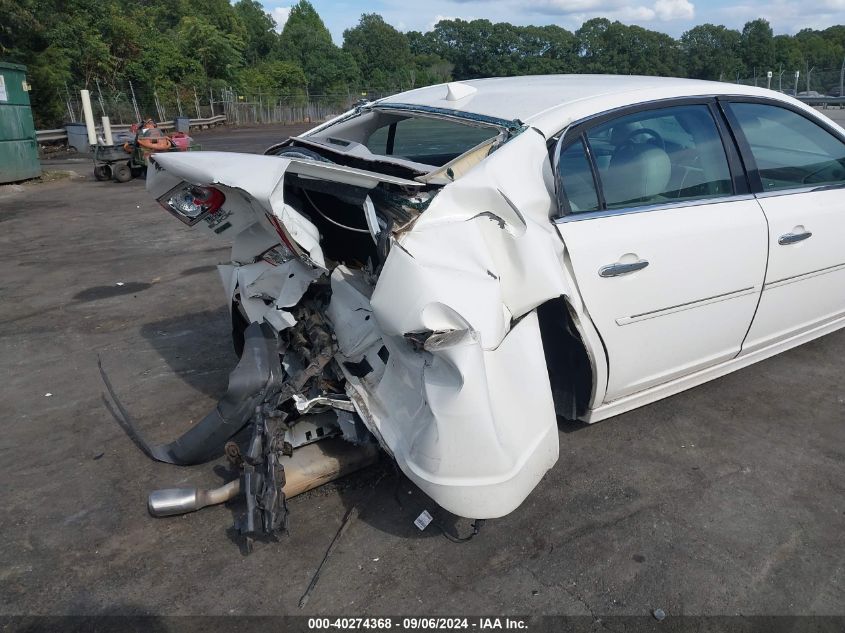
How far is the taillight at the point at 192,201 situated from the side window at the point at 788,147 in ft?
8.44

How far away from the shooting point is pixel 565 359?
10.3 feet

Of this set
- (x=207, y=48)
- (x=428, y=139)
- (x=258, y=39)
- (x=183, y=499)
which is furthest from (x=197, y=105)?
(x=258, y=39)

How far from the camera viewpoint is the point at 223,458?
342 centimetres

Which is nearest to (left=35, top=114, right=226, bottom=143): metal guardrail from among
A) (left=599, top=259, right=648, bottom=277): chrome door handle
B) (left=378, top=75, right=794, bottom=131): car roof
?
(left=378, top=75, right=794, bottom=131): car roof

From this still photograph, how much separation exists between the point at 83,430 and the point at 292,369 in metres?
1.33

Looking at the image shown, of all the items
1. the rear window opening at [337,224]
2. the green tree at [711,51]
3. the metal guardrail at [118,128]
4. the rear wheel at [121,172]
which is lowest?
the rear wheel at [121,172]

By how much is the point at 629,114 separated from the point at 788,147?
1.20 m

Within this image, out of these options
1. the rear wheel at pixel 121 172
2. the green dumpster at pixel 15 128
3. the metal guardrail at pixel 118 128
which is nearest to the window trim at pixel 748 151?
the green dumpster at pixel 15 128

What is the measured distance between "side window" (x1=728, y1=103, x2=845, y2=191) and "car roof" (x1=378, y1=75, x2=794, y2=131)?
0.38ft

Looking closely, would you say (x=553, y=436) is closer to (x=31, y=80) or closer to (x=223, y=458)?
(x=223, y=458)

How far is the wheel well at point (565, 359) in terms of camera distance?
9.68 feet

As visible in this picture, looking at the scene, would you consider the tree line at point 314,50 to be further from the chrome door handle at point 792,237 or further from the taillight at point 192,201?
the taillight at point 192,201

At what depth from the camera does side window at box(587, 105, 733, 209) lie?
121 inches
